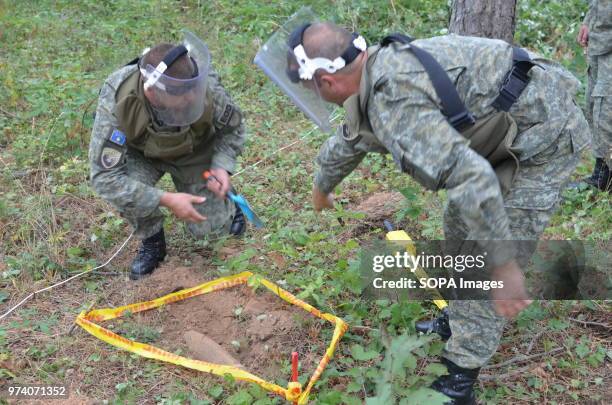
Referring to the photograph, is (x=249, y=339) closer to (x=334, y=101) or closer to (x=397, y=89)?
(x=334, y=101)

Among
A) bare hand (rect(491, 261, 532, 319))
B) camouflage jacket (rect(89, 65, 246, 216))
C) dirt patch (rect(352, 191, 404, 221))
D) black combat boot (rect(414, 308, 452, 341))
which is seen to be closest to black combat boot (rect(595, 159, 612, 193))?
dirt patch (rect(352, 191, 404, 221))

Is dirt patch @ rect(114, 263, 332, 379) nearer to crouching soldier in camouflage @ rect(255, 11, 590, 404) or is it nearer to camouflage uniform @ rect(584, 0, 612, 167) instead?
crouching soldier in camouflage @ rect(255, 11, 590, 404)

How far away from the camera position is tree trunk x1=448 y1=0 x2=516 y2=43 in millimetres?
4688

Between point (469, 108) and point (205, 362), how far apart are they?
1683 millimetres

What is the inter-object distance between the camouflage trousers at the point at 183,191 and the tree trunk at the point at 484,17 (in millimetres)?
2221

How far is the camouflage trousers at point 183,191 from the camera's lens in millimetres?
3801

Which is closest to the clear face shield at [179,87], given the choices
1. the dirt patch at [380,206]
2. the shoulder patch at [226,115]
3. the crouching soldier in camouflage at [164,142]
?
the crouching soldier in camouflage at [164,142]

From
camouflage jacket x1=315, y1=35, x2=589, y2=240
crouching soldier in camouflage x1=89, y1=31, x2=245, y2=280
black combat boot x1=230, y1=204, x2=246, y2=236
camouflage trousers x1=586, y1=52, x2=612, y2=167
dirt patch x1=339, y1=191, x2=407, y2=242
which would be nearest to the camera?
camouflage jacket x1=315, y1=35, x2=589, y2=240

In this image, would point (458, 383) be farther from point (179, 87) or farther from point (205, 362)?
point (179, 87)

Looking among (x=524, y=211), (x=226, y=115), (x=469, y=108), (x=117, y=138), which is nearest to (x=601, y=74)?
(x=524, y=211)

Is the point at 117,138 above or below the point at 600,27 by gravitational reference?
above

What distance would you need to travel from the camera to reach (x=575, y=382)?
2.90 meters

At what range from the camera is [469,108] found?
7.97ft

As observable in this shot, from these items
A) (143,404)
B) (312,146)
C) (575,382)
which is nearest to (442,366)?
(575,382)
